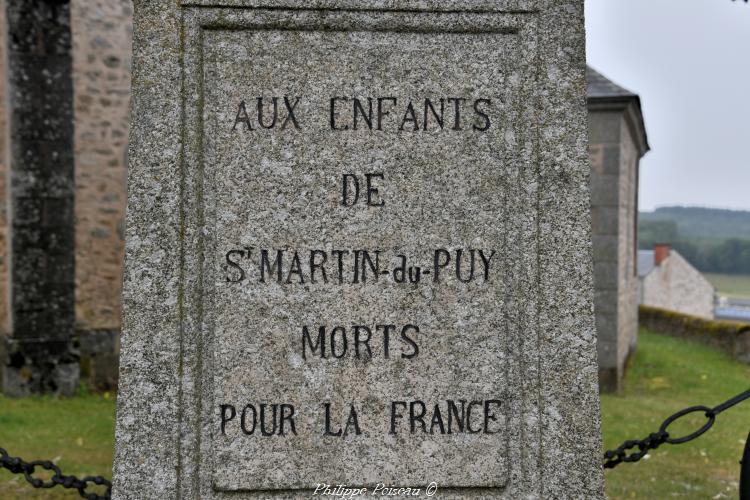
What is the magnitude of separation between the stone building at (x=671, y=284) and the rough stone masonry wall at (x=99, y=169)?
3011 centimetres

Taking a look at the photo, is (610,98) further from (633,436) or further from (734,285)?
(734,285)

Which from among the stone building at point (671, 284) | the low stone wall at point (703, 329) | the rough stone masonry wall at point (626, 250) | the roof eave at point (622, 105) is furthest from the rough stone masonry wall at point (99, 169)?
the stone building at point (671, 284)

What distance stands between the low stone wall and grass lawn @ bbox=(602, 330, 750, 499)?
0.94 ft

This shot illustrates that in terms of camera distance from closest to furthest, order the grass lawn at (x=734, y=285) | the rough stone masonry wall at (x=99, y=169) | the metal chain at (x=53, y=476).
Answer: the metal chain at (x=53, y=476) → the rough stone masonry wall at (x=99, y=169) → the grass lawn at (x=734, y=285)

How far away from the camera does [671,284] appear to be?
1679 inches

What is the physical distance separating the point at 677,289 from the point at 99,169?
125 ft

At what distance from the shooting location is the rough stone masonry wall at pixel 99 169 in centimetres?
1027

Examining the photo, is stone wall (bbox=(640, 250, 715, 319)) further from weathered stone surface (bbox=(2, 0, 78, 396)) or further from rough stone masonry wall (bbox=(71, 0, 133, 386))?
weathered stone surface (bbox=(2, 0, 78, 396))

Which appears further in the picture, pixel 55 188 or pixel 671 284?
pixel 671 284

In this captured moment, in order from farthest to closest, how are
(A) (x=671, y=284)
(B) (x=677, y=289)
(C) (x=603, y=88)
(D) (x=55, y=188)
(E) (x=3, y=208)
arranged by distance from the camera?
(B) (x=677, y=289) → (A) (x=671, y=284) → (C) (x=603, y=88) → (D) (x=55, y=188) → (E) (x=3, y=208)

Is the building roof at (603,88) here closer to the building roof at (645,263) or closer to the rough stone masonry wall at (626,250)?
the rough stone masonry wall at (626,250)

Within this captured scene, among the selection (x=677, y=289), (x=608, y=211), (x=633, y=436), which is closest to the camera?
(x=633, y=436)

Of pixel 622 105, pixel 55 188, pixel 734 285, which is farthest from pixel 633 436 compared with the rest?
pixel 734 285

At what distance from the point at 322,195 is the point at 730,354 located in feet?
48.7
